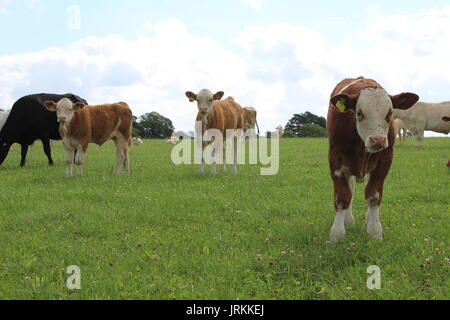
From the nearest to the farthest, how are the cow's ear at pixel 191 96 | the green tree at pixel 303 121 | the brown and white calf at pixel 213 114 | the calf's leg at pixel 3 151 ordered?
1. the brown and white calf at pixel 213 114
2. the cow's ear at pixel 191 96
3. the calf's leg at pixel 3 151
4. the green tree at pixel 303 121

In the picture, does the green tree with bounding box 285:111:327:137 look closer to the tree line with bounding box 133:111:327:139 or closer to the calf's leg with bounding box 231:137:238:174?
the tree line with bounding box 133:111:327:139

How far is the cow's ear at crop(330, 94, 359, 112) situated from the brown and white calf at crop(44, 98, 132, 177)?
29.4 ft

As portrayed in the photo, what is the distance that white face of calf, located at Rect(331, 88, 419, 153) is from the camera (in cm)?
556

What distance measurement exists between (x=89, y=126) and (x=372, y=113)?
385 inches

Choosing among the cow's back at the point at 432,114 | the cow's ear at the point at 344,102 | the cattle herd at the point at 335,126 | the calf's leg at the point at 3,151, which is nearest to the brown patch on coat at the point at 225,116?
the cattle herd at the point at 335,126

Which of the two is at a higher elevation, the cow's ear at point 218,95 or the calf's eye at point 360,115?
the cow's ear at point 218,95

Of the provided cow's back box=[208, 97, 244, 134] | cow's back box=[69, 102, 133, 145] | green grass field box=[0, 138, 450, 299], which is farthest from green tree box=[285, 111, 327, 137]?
green grass field box=[0, 138, 450, 299]

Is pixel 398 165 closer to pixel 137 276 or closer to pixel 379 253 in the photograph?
pixel 379 253

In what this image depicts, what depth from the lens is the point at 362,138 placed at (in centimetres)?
581

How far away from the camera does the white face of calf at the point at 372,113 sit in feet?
18.2

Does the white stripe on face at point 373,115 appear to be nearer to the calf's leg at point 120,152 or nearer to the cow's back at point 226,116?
the cow's back at point 226,116

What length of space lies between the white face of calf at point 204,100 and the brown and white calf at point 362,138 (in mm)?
6929
